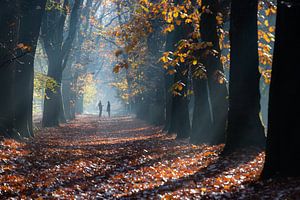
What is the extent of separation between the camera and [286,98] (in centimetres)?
843

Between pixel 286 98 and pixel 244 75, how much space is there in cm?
411

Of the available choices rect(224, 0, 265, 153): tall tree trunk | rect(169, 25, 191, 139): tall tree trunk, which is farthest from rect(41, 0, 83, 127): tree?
rect(224, 0, 265, 153): tall tree trunk

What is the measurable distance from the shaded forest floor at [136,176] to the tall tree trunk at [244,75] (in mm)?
683

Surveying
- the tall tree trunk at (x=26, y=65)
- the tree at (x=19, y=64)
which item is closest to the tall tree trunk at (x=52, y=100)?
the tall tree trunk at (x=26, y=65)

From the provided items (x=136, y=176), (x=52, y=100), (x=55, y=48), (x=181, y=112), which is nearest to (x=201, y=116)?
(x=181, y=112)

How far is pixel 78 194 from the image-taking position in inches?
375

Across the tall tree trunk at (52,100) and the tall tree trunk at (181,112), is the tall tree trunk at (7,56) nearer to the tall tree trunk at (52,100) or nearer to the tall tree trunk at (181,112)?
the tall tree trunk at (181,112)

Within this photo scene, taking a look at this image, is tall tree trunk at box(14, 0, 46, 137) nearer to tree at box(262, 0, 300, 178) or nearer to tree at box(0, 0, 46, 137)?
tree at box(0, 0, 46, 137)

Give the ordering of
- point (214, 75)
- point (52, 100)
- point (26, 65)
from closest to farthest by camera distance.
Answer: point (214, 75) → point (26, 65) → point (52, 100)

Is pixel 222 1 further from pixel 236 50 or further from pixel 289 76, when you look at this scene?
pixel 289 76

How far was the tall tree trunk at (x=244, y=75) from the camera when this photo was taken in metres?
12.4

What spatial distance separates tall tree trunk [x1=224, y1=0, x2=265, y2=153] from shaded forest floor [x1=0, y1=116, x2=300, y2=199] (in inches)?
26.9

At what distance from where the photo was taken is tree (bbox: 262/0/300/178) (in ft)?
27.1

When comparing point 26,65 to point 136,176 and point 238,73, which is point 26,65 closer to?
point 136,176
